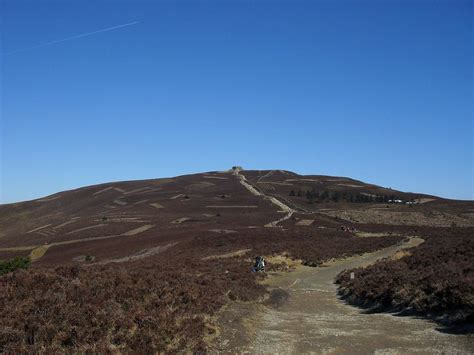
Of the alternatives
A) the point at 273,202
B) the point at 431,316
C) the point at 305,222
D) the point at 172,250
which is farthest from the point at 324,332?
the point at 273,202

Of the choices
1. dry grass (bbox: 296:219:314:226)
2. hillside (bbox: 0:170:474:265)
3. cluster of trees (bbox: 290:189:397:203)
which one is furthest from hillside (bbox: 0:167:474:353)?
cluster of trees (bbox: 290:189:397:203)

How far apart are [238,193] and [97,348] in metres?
118

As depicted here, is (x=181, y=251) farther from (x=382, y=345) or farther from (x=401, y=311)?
(x=382, y=345)

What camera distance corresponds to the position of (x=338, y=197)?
12825 cm

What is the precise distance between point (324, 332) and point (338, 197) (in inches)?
4595

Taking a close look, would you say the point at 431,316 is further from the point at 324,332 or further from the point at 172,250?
the point at 172,250

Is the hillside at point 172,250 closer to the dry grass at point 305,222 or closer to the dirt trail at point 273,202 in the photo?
the dry grass at point 305,222

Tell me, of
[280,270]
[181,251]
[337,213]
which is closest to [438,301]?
[280,270]

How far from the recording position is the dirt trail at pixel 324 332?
11.9 metres

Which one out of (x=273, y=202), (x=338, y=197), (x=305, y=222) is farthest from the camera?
(x=338, y=197)

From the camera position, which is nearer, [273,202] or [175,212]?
[175,212]

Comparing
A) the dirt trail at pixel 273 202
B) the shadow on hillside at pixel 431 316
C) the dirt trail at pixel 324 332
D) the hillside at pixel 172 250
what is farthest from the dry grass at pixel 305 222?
the dirt trail at pixel 324 332

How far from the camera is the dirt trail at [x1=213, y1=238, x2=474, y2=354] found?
1186 cm

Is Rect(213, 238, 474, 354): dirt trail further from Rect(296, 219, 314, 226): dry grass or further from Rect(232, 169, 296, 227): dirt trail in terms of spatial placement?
Rect(232, 169, 296, 227): dirt trail
